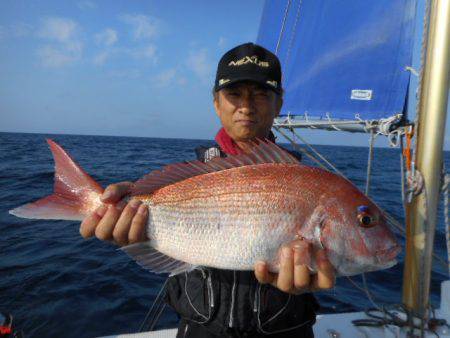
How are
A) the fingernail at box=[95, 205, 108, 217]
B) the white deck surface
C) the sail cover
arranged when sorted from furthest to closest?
the sail cover < the white deck surface < the fingernail at box=[95, 205, 108, 217]

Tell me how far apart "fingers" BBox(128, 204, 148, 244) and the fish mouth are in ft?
4.81

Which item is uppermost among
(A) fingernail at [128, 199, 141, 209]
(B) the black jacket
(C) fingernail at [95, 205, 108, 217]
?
(A) fingernail at [128, 199, 141, 209]

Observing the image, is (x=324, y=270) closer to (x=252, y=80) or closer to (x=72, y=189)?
(x=252, y=80)

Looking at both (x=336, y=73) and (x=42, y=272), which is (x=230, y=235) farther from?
(x=42, y=272)

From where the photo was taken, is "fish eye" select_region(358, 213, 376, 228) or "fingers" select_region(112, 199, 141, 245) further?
"fingers" select_region(112, 199, 141, 245)

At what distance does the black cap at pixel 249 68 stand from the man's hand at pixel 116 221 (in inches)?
43.6

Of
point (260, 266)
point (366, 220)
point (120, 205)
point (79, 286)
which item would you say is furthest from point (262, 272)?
point (79, 286)

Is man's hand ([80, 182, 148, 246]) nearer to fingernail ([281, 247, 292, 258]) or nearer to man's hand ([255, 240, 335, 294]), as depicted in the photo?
man's hand ([255, 240, 335, 294])

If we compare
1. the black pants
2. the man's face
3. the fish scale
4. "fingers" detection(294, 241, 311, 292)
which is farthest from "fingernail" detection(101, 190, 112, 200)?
"fingers" detection(294, 241, 311, 292)

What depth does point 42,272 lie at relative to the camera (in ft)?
20.5

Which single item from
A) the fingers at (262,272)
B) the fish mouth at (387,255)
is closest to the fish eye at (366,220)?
the fish mouth at (387,255)

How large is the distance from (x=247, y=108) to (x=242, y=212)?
90 cm

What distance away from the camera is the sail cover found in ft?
12.6

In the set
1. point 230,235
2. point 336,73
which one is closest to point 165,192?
point 230,235
